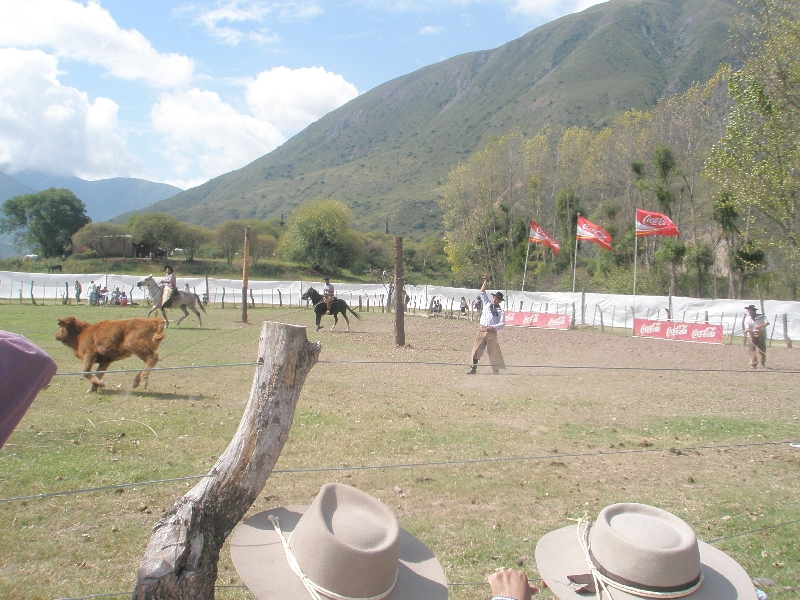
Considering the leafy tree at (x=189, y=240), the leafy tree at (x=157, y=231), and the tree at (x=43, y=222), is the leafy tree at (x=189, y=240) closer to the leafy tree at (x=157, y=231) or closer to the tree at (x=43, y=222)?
the leafy tree at (x=157, y=231)

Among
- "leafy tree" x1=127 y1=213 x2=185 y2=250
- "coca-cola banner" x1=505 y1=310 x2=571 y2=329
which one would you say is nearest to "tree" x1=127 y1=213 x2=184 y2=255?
"leafy tree" x1=127 y1=213 x2=185 y2=250

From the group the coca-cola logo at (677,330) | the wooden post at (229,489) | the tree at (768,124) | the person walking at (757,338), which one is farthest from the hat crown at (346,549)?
the tree at (768,124)

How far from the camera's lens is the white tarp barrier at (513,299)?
2930cm

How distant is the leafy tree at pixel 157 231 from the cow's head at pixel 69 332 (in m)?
62.2

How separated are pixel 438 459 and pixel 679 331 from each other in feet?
72.6

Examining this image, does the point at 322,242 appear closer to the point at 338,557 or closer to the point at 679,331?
the point at 679,331

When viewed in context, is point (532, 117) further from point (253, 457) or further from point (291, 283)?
point (253, 457)

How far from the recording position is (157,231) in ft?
224

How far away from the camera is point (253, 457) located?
304cm

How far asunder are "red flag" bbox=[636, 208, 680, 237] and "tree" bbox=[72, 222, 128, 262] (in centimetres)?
5285

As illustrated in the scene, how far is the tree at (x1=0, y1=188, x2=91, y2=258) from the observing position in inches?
2972

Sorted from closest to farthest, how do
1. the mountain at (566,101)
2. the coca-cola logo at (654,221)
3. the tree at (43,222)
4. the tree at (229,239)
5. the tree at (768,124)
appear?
the tree at (768,124) < the coca-cola logo at (654,221) < the tree at (43,222) < the tree at (229,239) < the mountain at (566,101)

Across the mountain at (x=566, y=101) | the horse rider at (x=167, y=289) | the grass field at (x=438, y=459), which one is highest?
the mountain at (x=566, y=101)

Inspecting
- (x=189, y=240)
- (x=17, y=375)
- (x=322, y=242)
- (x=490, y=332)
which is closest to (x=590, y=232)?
(x=490, y=332)
